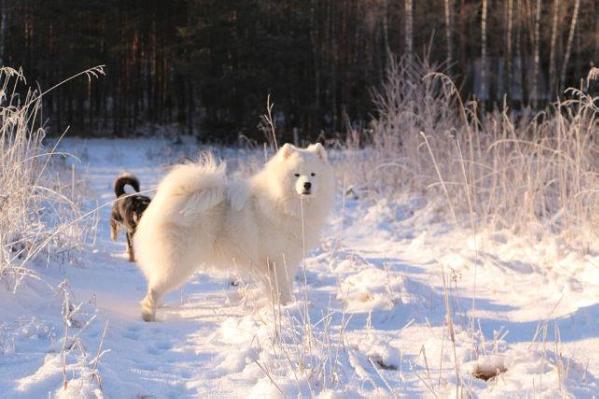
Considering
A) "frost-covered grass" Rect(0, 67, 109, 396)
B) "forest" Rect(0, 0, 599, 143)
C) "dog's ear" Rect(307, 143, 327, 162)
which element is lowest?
"frost-covered grass" Rect(0, 67, 109, 396)

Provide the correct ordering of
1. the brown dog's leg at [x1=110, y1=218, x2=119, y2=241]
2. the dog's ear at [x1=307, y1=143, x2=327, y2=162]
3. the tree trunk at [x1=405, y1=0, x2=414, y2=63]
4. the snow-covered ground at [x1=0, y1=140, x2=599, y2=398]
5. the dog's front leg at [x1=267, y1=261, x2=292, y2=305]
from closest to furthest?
the snow-covered ground at [x1=0, y1=140, x2=599, y2=398]
the dog's front leg at [x1=267, y1=261, x2=292, y2=305]
the dog's ear at [x1=307, y1=143, x2=327, y2=162]
the brown dog's leg at [x1=110, y1=218, x2=119, y2=241]
the tree trunk at [x1=405, y1=0, x2=414, y2=63]

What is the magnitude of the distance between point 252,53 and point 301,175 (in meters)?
17.4

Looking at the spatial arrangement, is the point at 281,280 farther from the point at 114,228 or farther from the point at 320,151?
the point at 114,228

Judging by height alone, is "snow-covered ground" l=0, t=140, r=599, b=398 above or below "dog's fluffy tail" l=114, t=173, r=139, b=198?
below

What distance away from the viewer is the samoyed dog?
400cm

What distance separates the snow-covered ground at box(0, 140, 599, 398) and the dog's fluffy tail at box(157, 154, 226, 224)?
26.7 inches

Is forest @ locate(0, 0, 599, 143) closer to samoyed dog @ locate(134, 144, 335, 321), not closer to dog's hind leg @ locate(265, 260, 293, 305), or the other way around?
samoyed dog @ locate(134, 144, 335, 321)

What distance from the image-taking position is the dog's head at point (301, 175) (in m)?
4.25

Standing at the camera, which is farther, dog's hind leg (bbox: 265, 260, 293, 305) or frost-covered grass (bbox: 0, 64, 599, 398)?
dog's hind leg (bbox: 265, 260, 293, 305)

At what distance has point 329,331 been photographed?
349 centimetres

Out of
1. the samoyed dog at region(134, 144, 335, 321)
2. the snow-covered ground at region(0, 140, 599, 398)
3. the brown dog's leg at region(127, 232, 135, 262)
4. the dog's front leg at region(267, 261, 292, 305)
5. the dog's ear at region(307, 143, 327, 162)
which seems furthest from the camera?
the brown dog's leg at region(127, 232, 135, 262)

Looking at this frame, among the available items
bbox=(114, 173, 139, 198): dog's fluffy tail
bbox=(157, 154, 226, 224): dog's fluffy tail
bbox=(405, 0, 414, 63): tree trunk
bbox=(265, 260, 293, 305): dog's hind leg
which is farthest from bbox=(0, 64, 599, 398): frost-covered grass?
bbox=(405, 0, 414, 63): tree trunk

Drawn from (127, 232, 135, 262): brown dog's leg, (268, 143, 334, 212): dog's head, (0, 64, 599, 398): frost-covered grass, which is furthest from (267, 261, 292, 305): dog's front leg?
(127, 232, 135, 262): brown dog's leg

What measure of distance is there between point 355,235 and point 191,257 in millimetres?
3760
